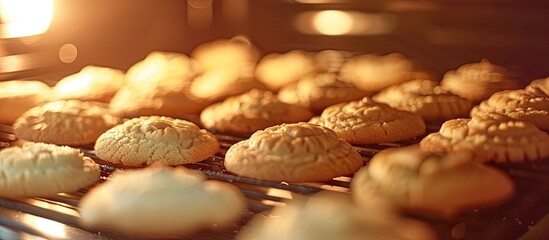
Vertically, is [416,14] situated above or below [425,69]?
above

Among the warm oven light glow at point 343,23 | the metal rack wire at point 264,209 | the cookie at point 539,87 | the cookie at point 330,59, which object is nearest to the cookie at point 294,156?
the metal rack wire at point 264,209

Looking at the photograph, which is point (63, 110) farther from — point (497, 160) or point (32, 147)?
point (497, 160)

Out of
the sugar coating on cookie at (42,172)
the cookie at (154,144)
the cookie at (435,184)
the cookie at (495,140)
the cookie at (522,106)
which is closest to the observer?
the cookie at (435,184)

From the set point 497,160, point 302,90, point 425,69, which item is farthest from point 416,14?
point 497,160

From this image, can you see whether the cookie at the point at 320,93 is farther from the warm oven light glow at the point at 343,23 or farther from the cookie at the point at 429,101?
the warm oven light glow at the point at 343,23

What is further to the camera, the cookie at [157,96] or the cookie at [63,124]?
the cookie at [157,96]

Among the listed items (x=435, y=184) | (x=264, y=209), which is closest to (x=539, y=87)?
(x=435, y=184)

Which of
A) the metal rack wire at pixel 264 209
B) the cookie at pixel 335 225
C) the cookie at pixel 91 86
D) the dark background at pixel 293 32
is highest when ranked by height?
the dark background at pixel 293 32
